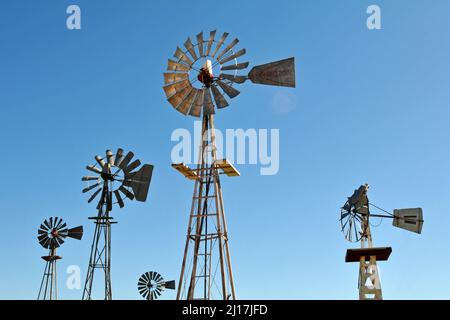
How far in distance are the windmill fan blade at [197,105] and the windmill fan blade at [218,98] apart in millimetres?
434

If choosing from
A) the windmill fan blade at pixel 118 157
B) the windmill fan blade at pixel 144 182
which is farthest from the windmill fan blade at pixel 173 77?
the windmill fan blade at pixel 118 157

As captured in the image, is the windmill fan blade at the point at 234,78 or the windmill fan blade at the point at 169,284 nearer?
the windmill fan blade at the point at 234,78

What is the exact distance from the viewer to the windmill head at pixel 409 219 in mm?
14283

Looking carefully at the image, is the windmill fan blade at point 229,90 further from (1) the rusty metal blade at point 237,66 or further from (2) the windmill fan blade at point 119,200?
(2) the windmill fan blade at point 119,200

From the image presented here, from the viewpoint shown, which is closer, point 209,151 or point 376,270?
point 376,270

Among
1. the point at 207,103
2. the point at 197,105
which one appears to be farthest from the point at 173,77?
the point at 207,103

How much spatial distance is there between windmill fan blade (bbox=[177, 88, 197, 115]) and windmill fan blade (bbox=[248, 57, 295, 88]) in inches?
74.6

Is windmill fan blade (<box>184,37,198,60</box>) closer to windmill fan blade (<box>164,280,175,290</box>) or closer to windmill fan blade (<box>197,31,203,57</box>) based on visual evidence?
windmill fan blade (<box>197,31,203,57</box>)

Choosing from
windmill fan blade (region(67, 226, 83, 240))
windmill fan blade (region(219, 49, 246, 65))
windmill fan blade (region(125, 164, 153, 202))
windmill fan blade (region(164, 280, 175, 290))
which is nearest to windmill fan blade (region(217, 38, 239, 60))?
windmill fan blade (region(219, 49, 246, 65))

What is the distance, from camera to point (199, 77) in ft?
50.7

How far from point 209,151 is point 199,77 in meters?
2.32
